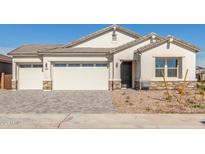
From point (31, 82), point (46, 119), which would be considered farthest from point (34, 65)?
point (46, 119)

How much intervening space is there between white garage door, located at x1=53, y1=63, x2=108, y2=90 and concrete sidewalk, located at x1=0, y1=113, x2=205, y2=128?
1114 centimetres

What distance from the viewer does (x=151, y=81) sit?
1916 cm

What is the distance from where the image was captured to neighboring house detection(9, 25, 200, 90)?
19234 millimetres

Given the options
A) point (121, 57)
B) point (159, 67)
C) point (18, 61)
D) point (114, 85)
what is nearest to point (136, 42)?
point (121, 57)

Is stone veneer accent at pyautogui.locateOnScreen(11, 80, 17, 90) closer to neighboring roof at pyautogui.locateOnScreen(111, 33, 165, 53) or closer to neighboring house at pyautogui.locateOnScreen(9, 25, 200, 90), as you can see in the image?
neighboring house at pyautogui.locateOnScreen(9, 25, 200, 90)

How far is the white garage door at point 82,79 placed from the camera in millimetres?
20859

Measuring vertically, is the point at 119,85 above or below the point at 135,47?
below

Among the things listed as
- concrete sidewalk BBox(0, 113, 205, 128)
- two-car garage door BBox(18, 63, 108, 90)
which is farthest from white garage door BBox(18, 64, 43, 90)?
concrete sidewalk BBox(0, 113, 205, 128)

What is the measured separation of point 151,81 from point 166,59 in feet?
6.86

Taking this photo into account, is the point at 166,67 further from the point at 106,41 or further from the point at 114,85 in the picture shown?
the point at 106,41
